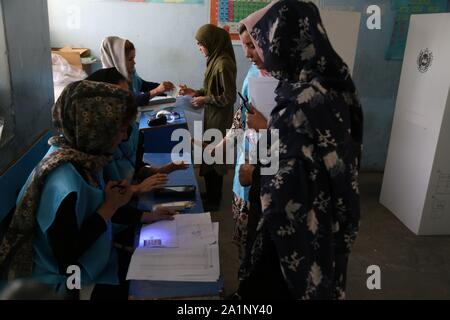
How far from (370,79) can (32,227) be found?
3.60 m

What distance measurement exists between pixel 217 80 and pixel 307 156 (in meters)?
2.04

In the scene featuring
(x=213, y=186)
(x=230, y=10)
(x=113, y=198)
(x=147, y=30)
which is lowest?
(x=213, y=186)

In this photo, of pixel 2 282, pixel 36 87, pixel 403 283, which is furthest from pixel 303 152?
pixel 403 283

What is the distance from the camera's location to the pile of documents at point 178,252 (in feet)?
3.89

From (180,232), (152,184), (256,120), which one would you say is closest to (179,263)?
(180,232)

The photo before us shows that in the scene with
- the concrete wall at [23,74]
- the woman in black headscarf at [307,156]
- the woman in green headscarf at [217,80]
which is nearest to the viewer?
the woman in black headscarf at [307,156]

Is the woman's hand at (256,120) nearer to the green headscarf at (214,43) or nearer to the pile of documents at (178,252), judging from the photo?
the pile of documents at (178,252)

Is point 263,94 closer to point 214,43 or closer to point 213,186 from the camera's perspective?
point 214,43

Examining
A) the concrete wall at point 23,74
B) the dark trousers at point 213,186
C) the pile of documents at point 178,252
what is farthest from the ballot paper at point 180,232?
the dark trousers at point 213,186

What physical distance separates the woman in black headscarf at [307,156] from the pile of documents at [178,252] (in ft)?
0.58

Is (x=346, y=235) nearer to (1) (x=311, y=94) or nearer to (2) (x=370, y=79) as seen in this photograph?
(1) (x=311, y=94)

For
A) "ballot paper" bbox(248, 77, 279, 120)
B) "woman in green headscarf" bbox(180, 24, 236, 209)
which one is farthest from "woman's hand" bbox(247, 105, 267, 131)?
"woman in green headscarf" bbox(180, 24, 236, 209)

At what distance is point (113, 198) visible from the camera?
1.30 m

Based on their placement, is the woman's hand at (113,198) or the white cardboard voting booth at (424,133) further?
the white cardboard voting booth at (424,133)
